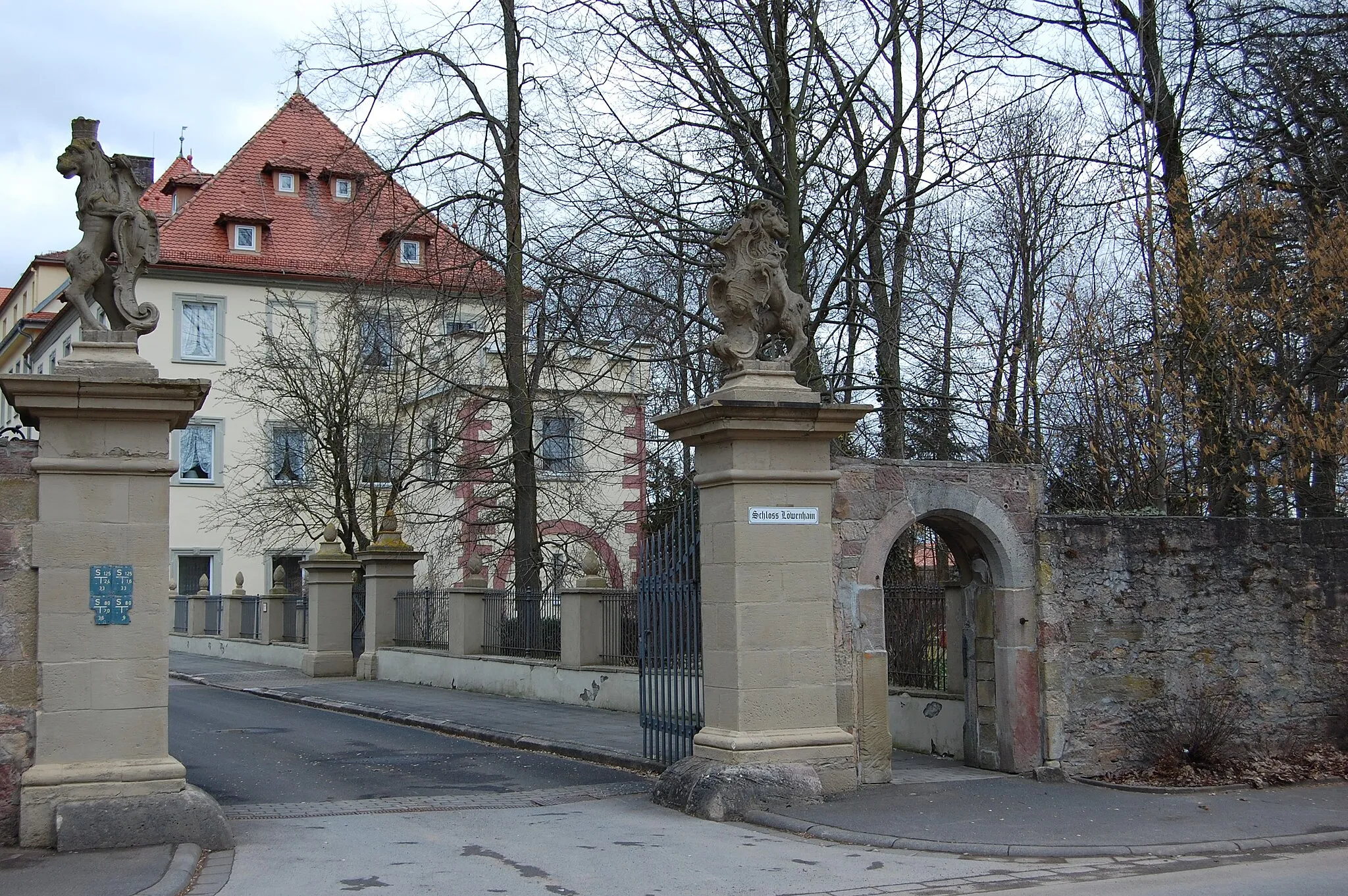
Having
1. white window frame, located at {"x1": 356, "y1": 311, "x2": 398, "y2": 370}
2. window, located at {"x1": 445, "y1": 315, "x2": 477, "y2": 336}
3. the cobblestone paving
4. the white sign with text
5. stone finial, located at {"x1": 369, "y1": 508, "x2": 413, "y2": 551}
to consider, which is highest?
white window frame, located at {"x1": 356, "y1": 311, "x2": 398, "y2": 370}

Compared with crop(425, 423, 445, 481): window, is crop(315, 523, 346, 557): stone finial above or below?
below

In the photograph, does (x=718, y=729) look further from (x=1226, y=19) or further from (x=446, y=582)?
(x=446, y=582)

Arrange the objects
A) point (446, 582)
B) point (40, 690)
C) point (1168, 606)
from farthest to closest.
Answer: point (446, 582)
point (1168, 606)
point (40, 690)

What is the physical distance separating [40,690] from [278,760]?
5.25 meters

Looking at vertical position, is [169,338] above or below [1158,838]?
above

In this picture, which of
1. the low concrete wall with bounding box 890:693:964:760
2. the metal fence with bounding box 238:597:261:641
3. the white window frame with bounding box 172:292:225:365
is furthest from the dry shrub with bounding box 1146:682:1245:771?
the white window frame with bounding box 172:292:225:365

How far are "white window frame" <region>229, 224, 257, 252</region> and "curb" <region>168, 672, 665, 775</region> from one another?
23549 mm

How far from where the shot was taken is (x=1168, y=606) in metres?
11.6

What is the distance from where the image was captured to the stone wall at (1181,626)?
11.3 meters

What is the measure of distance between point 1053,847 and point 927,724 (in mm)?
4157

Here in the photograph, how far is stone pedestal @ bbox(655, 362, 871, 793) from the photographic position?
10164 mm

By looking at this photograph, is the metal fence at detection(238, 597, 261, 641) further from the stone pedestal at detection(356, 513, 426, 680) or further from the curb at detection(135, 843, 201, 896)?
the curb at detection(135, 843, 201, 896)

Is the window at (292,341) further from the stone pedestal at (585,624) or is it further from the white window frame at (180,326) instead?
the stone pedestal at (585,624)

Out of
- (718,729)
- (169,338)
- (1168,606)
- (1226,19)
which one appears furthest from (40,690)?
(169,338)
